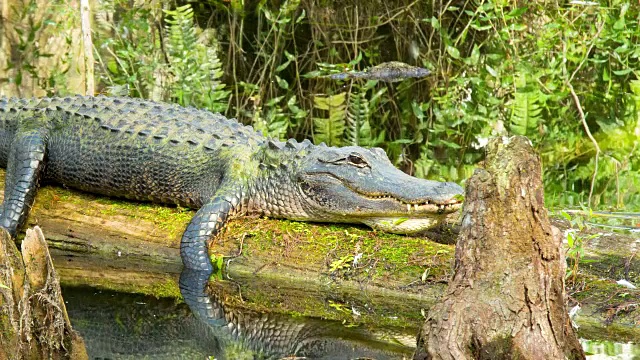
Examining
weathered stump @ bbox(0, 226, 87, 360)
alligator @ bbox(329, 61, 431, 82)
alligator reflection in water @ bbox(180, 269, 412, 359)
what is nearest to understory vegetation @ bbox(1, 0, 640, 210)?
alligator @ bbox(329, 61, 431, 82)

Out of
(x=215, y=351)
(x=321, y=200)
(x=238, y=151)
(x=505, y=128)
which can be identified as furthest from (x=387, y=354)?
(x=505, y=128)

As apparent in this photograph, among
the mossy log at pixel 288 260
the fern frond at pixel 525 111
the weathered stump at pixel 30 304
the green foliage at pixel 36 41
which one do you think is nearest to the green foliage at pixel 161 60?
the green foliage at pixel 36 41

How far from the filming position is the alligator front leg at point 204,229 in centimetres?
590

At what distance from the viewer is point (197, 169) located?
650 centimetres

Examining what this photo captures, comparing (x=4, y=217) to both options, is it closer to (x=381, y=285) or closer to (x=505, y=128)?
(x=381, y=285)

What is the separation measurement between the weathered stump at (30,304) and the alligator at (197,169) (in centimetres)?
204

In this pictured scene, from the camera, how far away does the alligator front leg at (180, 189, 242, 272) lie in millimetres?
5898

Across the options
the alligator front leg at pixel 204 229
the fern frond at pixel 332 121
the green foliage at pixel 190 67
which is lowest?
the alligator front leg at pixel 204 229

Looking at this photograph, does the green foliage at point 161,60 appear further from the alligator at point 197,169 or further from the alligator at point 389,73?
the alligator at point 197,169

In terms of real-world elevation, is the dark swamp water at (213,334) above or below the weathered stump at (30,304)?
below

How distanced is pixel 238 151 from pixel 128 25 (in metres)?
3.59

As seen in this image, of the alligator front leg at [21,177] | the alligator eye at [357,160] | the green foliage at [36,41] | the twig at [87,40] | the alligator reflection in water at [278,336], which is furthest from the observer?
the green foliage at [36,41]

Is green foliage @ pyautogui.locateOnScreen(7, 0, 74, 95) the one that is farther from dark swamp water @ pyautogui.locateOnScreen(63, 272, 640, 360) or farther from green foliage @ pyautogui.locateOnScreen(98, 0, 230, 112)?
dark swamp water @ pyautogui.locateOnScreen(63, 272, 640, 360)

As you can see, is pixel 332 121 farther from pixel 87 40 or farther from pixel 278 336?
pixel 278 336
